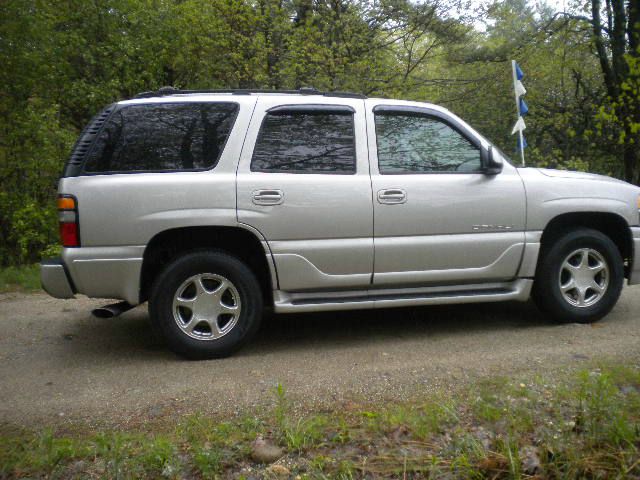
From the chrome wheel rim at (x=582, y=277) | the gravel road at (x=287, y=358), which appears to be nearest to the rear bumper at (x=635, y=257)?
the chrome wheel rim at (x=582, y=277)

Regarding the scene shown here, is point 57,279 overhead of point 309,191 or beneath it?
beneath

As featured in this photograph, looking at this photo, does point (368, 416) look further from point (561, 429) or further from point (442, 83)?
point (442, 83)

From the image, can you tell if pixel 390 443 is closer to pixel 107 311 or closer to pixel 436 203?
pixel 436 203

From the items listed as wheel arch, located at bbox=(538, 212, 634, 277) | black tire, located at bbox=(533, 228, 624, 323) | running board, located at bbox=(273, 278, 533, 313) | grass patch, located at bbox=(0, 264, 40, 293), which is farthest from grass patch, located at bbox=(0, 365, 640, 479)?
grass patch, located at bbox=(0, 264, 40, 293)

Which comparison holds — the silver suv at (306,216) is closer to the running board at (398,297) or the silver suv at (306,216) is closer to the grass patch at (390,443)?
the running board at (398,297)

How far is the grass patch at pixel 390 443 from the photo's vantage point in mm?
2541

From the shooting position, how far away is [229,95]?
4434 mm

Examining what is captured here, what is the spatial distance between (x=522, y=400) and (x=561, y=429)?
40 cm

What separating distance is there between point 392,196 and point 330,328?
1368 millimetres

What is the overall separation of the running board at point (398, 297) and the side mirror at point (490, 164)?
0.91 meters

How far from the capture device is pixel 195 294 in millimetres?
4191

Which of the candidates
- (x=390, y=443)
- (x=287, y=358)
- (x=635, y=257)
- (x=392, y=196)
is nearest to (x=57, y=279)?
(x=287, y=358)

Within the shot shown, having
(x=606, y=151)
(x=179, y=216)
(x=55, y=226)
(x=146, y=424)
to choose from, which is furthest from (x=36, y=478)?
(x=606, y=151)

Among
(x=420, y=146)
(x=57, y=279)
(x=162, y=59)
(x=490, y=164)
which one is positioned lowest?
(x=57, y=279)
